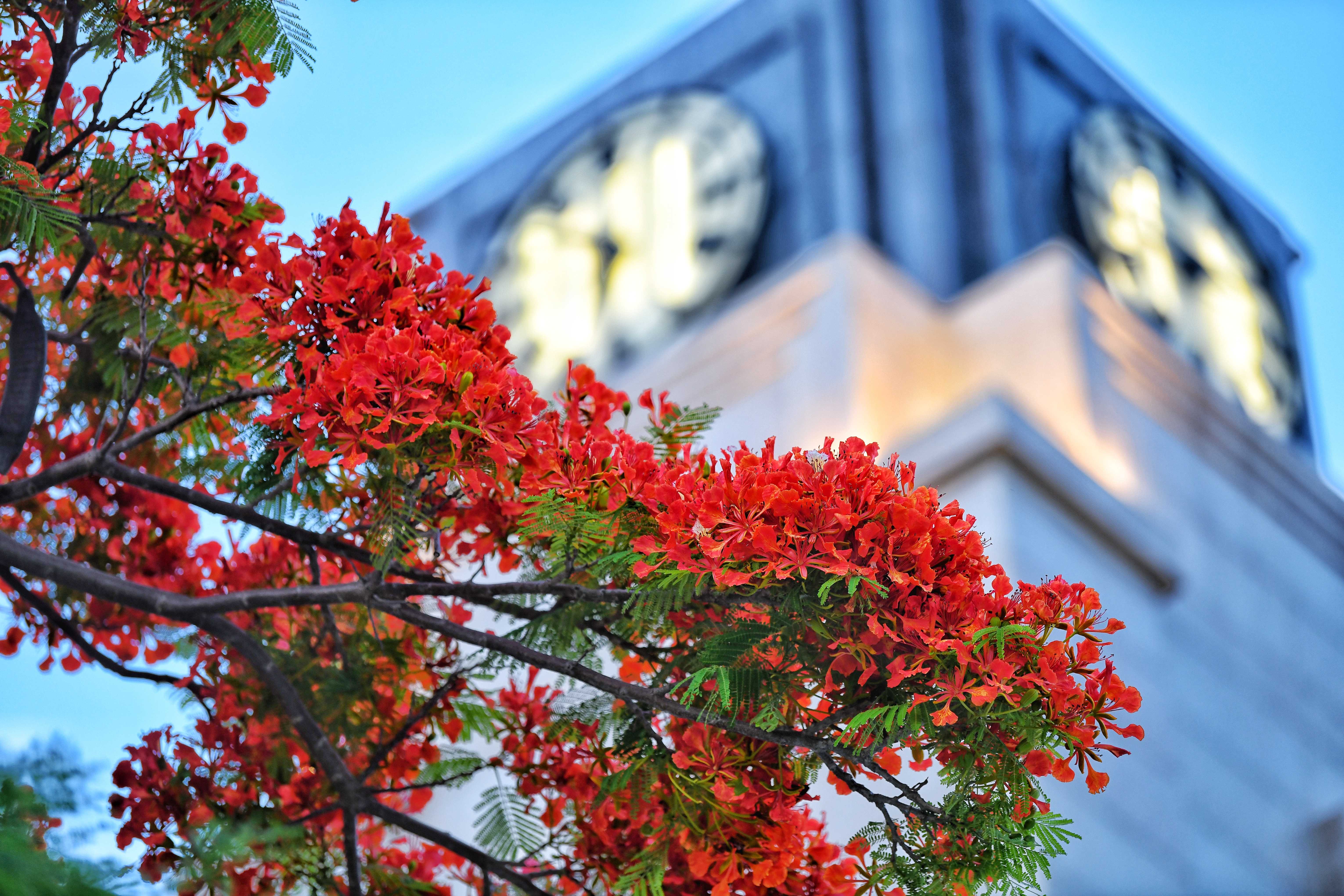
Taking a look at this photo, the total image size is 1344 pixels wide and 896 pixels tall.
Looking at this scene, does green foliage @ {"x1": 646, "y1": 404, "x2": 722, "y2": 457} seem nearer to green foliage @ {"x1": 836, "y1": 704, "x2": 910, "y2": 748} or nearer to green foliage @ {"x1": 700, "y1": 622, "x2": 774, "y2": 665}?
green foliage @ {"x1": 700, "y1": 622, "x2": 774, "y2": 665}

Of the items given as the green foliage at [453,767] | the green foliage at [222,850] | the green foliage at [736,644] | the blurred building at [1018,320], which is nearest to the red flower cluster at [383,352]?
the green foliage at [736,644]

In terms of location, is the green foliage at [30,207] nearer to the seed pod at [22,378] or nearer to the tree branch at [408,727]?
the seed pod at [22,378]

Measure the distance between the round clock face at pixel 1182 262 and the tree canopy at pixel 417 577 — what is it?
21.3 feet

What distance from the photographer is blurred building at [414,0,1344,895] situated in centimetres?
695

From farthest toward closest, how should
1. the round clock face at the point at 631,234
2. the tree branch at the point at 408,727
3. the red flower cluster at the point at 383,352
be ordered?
the round clock face at the point at 631,234 < the tree branch at the point at 408,727 < the red flower cluster at the point at 383,352

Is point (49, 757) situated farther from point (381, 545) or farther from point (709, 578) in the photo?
point (709, 578)

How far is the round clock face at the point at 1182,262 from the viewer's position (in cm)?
941

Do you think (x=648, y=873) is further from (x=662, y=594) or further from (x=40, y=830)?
(x=40, y=830)

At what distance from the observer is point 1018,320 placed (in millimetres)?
7918

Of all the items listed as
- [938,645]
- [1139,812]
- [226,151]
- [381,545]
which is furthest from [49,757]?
[1139,812]

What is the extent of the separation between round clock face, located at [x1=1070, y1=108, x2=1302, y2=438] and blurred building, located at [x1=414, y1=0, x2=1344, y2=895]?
0.03 m

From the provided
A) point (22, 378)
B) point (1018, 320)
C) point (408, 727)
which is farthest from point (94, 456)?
point (1018, 320)

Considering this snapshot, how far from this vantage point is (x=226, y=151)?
10.4 feet

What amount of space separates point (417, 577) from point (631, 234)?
7253 mm
